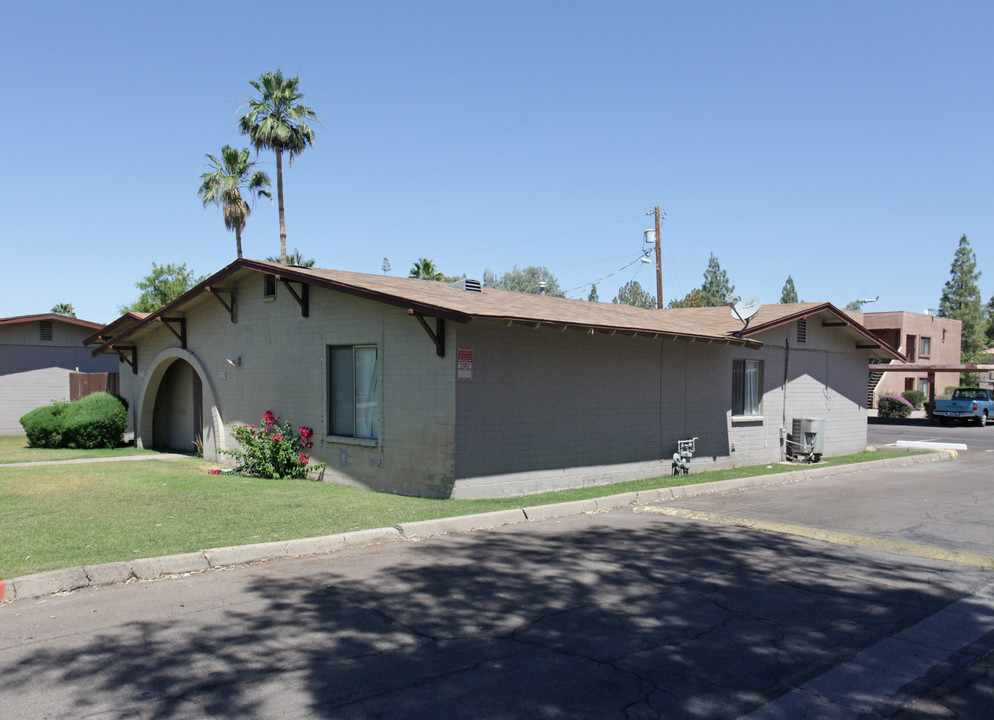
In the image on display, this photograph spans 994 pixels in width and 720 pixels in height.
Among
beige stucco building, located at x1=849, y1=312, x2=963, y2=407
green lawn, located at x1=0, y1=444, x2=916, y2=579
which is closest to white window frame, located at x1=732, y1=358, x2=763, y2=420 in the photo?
green lawn, located at x1=0, y1=444, x2=916, y2=579

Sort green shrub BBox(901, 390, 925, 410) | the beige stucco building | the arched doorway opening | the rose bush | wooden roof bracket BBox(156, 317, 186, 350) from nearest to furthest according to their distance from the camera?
the rose bush, wooden roof bracket BBox(156, 317, 186, 350), the arched doorway opening, green shrub BBox(901, 390, 925, 410), the beige stucco building

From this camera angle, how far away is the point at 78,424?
19.1m

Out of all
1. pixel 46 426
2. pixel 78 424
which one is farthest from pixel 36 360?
pixel 78 424

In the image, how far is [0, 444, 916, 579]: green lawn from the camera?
7766 mm

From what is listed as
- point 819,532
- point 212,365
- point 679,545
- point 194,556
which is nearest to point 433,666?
point 194,556

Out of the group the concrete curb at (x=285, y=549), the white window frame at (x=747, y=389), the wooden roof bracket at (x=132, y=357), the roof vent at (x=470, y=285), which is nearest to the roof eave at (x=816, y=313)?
the white window frame at (x=747, y=389)

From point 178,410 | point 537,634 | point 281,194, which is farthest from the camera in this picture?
point 281,194

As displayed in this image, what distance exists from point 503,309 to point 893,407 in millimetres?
37091

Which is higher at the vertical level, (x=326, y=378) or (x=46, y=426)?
(x=326, y=378)

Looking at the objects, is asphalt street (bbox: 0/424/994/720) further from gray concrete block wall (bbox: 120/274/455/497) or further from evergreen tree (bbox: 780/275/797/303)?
evergreen tree (bbox: 780/275/797/303)

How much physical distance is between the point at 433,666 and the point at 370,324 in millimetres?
8417

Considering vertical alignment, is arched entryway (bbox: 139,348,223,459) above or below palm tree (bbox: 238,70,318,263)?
below

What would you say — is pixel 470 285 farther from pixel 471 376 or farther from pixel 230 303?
pixel 230 303

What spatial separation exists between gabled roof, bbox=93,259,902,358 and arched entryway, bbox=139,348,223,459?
1172mm
